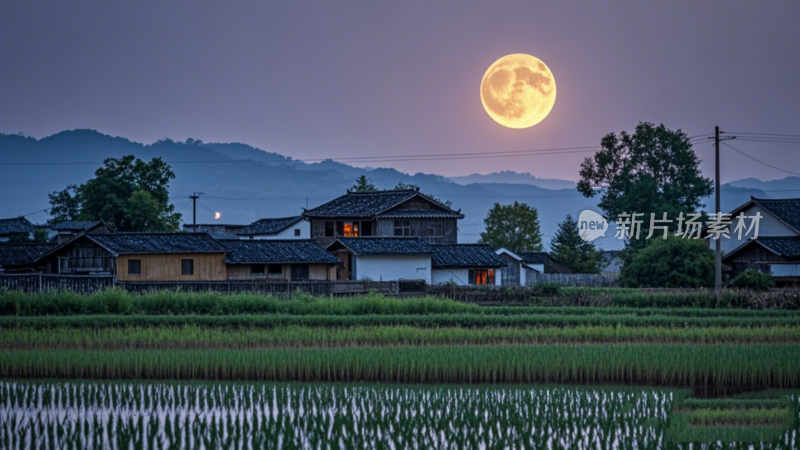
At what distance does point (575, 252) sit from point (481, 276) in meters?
18.8

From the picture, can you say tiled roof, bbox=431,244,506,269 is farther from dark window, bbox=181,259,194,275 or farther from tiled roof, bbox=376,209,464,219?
dark window, bbox=181,259,194,275

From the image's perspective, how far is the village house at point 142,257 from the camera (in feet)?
135

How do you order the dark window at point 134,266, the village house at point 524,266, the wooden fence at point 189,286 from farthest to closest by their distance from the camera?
the village house at point 524,266 → the dark window at point 134,266 → the wooden fence at point 189,286

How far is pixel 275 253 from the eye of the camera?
4406 centimetres

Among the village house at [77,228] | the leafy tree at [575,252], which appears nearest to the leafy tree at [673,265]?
the leafy tree at [575,252]

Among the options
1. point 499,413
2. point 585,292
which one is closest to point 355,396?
point 499,413

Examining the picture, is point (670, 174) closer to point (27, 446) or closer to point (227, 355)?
point (227, 355)

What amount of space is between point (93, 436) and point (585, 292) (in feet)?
97.7

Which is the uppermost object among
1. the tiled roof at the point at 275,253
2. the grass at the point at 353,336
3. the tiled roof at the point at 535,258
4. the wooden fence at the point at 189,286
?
the tiled roof at the point at 275,253

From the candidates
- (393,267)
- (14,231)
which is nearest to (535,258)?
(393,267)

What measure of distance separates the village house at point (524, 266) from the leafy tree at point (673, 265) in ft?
30.5

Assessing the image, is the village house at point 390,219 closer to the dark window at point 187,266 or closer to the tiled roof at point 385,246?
the tiled roof at point 385,246

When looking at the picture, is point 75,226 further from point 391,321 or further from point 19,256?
point 391,321

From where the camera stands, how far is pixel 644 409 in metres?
15.8
